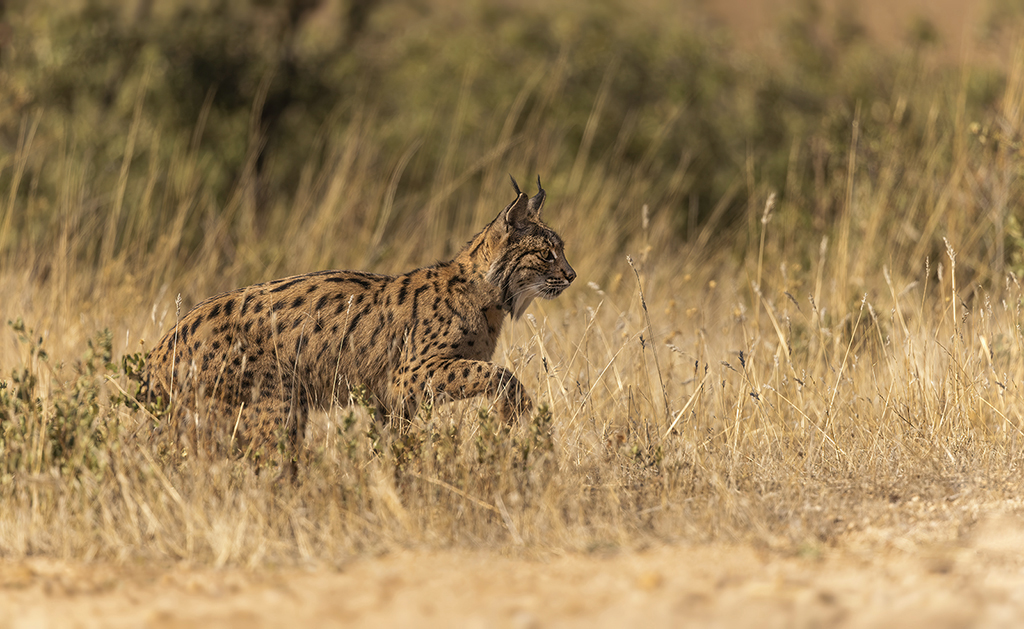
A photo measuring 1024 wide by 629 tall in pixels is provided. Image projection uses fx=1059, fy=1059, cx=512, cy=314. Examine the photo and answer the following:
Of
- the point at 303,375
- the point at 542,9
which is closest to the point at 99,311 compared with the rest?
the point at 303,375

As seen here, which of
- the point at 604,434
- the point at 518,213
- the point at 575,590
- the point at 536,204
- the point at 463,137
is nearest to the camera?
the point at 575,590

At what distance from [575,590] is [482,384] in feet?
6.83

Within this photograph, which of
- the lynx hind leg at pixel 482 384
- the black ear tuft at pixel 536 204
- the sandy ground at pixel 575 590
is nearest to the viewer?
the sandy ground at pixel 575 590

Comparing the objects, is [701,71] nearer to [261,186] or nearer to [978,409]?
[261,186]

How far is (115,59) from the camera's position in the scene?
1351cm

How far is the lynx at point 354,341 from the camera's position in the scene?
515 cm

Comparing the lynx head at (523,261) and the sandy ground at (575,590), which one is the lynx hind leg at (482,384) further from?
the sandy ground at (575,590)

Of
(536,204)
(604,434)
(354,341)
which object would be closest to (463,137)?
(536,204)

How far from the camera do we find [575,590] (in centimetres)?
346

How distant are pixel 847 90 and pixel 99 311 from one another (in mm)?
10744

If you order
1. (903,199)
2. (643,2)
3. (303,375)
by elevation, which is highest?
(643,2)

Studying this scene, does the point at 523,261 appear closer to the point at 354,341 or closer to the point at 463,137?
the point at 354,341

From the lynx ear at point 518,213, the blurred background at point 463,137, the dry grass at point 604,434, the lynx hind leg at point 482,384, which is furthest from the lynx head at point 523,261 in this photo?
the blurred background at point 463,137

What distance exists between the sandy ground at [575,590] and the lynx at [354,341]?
1134 mm
